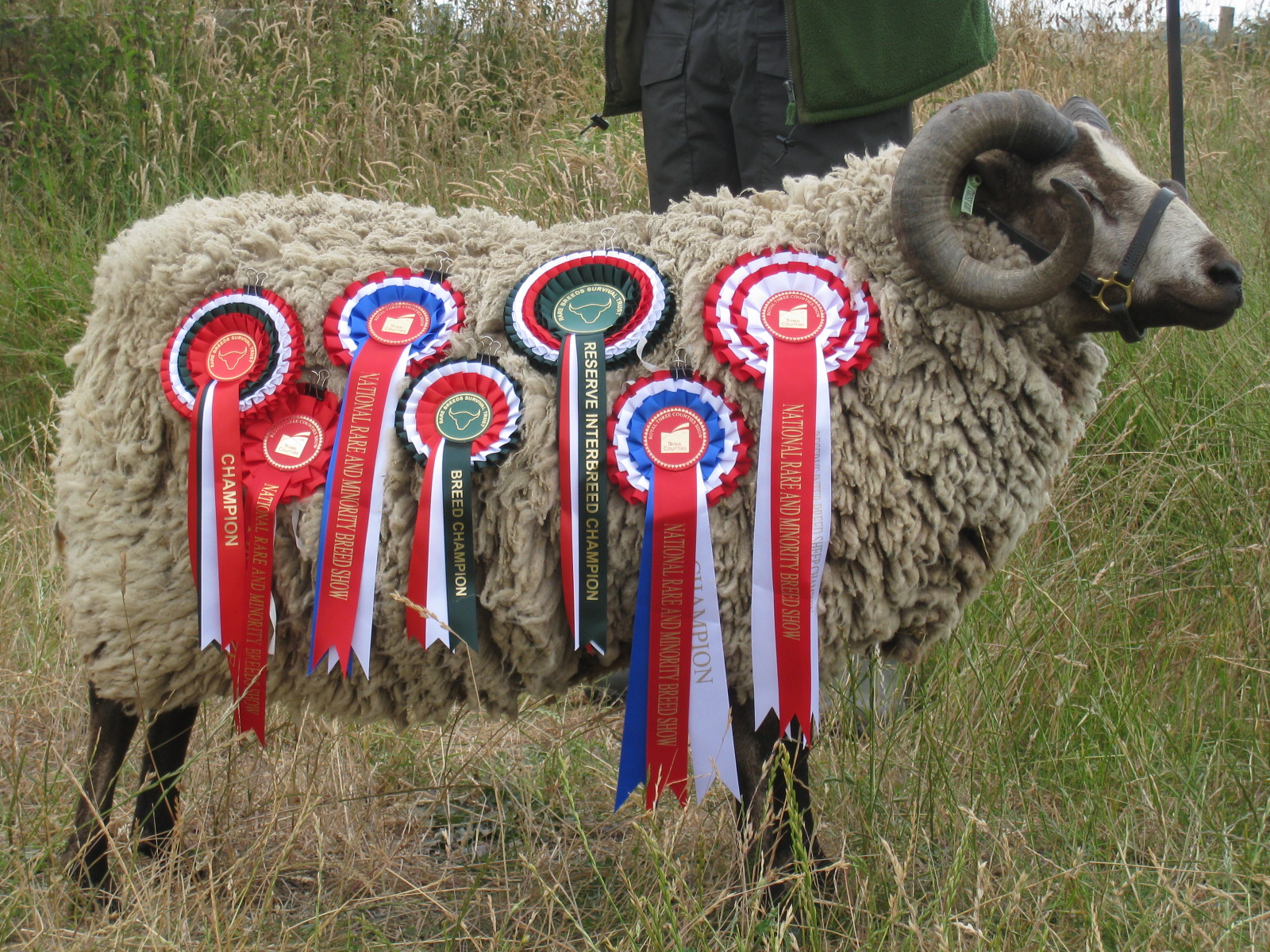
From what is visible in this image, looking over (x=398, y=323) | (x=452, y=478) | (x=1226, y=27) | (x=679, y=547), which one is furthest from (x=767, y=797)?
(x=1226, y=27)

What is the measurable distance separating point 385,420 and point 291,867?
51.7 inches

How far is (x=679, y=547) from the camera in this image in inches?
80.9

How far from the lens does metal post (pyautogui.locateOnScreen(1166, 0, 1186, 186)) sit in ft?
7.90

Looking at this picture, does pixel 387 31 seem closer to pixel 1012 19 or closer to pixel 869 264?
pixel 1012 19

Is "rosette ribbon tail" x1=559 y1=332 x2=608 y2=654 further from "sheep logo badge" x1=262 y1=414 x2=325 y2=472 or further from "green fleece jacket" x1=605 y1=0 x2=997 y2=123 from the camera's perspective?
"green fleece jacket" x1=605 y1=0 x2=997 y2=123

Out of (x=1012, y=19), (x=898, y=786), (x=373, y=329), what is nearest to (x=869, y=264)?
(x=373, y=329)

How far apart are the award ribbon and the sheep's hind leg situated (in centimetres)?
38

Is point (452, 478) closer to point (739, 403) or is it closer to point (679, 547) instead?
point (679, 547)

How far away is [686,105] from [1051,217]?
1186mm

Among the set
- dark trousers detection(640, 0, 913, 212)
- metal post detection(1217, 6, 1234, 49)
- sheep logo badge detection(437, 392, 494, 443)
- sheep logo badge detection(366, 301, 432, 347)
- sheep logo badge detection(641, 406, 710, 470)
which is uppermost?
metal post detection(1217, 6, 1234, 49)

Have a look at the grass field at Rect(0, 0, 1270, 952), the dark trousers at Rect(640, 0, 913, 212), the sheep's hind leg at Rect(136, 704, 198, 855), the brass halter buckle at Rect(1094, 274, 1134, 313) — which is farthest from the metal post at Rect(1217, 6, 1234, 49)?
the sheep's hind leg at Rect(136, 704, 198, 855)

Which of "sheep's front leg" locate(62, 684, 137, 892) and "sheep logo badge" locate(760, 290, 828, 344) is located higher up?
"sheep logo badge" locate(760, 290, 828, 344)

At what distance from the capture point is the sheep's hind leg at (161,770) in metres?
2.48

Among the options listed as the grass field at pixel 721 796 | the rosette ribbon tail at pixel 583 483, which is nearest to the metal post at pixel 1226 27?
the grass field at pixel 721 796
